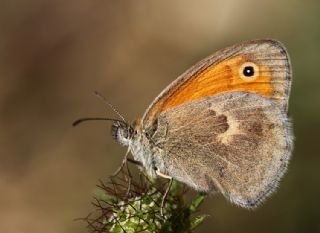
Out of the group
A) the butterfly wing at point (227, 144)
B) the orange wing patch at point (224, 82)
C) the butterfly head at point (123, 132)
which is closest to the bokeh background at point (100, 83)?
the butterfly wing at point (227, 144)

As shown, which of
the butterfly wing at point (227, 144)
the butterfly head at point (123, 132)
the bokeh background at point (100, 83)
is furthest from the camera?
the bokeh background at point (100, 83)

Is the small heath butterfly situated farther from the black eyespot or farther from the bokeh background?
the bokeh background

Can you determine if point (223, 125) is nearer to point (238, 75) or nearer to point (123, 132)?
point (238, 75)

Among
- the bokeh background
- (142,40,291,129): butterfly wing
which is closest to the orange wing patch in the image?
(142,40,291,129): butterfly wing

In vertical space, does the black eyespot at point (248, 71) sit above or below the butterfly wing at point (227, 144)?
above

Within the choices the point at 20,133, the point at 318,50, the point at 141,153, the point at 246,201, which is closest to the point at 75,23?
the point at 20,133

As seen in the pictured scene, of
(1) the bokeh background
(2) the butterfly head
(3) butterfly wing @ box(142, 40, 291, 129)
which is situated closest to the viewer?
(3) butterfly wing @ box(142, 40, 291, 129)

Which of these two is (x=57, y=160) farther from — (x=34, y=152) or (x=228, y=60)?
(x=228, y=60)

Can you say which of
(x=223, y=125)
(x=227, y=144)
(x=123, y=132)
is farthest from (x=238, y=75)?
(x=123, y=132)

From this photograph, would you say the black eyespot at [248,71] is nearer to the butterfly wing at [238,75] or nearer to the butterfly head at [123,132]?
the butterfly wing at [238,75]
